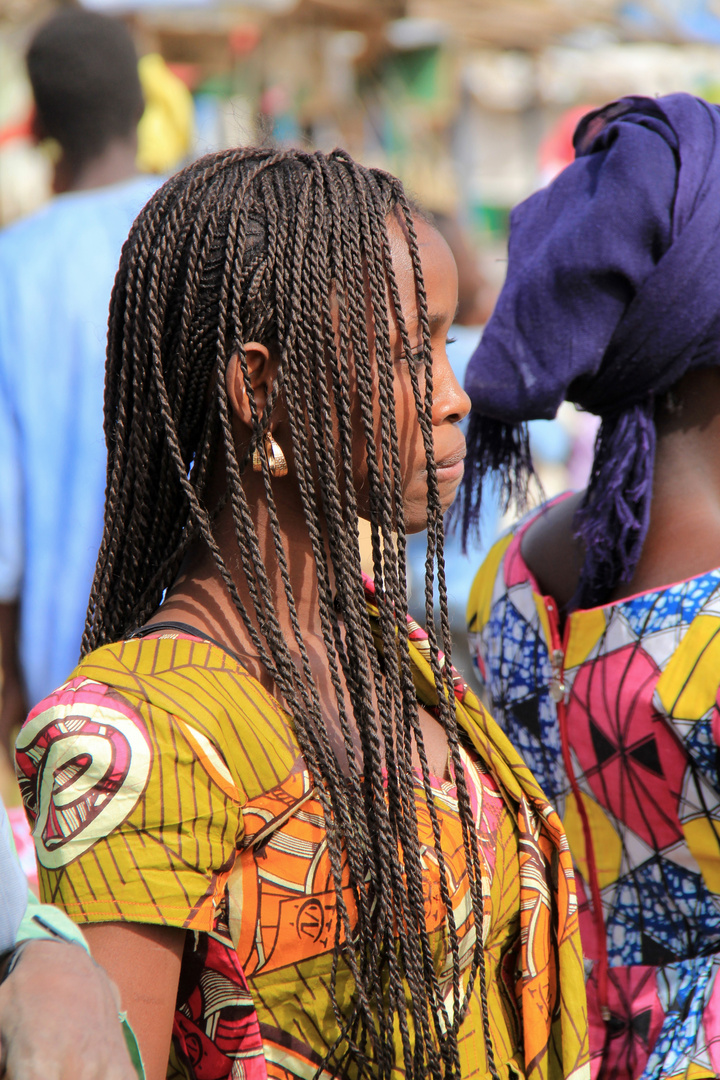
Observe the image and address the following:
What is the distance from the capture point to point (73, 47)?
3.28m

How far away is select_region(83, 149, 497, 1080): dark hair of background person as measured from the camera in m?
1.33

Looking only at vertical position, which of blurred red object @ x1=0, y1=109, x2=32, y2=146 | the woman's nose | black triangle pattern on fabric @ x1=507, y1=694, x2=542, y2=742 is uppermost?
blurred red object @ x1=0, y1=109, x2=32, y2=146

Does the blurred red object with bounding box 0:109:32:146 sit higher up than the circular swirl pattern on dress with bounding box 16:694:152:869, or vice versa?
the blurred red object with bounding box 0:109:32:146

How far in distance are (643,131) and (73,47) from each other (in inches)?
84.9

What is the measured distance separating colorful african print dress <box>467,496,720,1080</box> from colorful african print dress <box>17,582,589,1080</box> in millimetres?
345

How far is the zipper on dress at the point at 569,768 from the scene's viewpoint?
1833 mm

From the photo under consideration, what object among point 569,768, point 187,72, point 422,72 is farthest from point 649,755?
point 422,72

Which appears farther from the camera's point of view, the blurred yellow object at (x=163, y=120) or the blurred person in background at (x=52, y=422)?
the blurred yellow object at (x=163, y=120)

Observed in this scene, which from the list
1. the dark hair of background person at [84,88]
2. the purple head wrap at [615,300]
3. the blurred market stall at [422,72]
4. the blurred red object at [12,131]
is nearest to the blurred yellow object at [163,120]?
the blurred market stall at [422,72]

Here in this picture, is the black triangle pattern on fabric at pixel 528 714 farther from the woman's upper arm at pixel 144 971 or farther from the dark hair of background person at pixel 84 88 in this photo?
the dark hair of background person at pixel 84 88

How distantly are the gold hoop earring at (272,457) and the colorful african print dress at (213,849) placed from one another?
26cm

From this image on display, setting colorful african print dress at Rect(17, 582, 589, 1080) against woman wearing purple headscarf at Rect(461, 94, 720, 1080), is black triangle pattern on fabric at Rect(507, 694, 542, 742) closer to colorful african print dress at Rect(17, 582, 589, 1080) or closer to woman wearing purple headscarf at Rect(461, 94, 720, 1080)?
woman wearing purple headscarf at Rect(461, 94, 720, 1080)

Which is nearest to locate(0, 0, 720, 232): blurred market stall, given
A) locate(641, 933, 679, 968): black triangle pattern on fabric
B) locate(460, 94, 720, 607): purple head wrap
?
locate(460, 94, 720, 607): purple head wrap

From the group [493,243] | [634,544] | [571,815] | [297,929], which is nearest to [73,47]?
[634,544]
